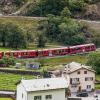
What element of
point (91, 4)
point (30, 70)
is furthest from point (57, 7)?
point (30, 70)

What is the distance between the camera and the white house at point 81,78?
2142 inches

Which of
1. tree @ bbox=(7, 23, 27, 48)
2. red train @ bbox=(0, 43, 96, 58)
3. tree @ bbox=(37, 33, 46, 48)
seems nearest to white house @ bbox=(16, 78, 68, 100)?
red train @ bbox=(0, 43, 96, 58)

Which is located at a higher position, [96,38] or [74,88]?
[96,38]

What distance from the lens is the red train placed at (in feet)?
219

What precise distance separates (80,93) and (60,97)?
10361 millimetres

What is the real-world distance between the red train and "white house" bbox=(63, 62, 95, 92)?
1259 centimetres

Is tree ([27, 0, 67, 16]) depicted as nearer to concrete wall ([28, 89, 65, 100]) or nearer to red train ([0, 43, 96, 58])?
red train ([0, 43, 96, 58])

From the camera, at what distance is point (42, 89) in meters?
41.9

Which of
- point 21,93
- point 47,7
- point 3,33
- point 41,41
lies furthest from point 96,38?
point 21,93

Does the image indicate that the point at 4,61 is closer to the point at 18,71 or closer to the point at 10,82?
the point at 18,71

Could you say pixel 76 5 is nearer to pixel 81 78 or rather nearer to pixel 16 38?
pixel 16 38

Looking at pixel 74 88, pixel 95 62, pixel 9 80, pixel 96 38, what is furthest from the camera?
pixel 96 38

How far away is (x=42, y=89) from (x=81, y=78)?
13594 mm

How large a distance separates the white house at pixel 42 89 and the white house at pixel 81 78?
11.0 metres
